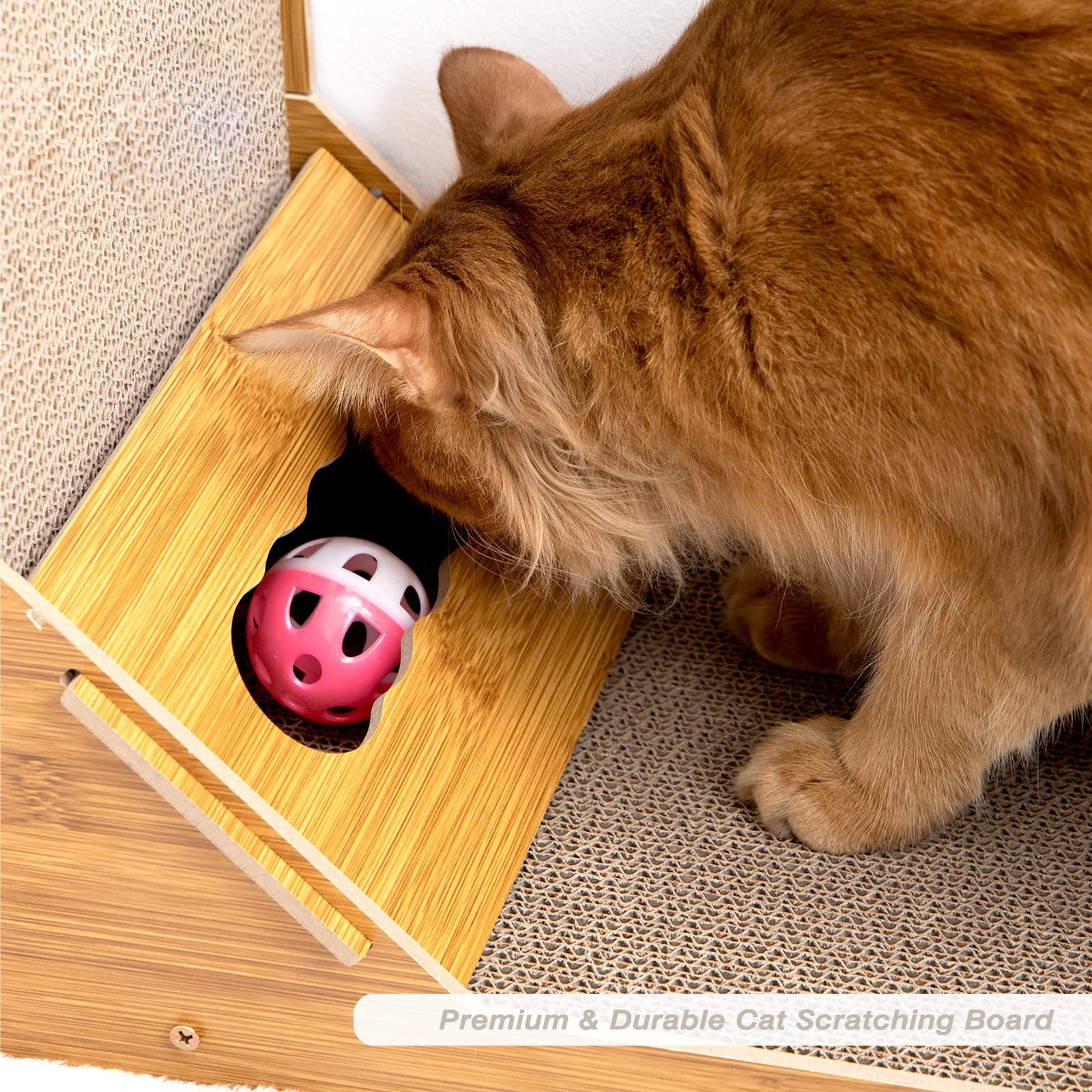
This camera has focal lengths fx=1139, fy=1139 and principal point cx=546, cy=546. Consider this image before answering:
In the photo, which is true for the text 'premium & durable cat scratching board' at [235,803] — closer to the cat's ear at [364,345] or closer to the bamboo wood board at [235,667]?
the bamboo wood board at [235,667]

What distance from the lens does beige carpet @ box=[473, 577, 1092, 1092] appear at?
1.07m

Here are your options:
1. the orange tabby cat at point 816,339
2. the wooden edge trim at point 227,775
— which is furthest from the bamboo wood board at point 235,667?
the orange tabby cat at point 816,339

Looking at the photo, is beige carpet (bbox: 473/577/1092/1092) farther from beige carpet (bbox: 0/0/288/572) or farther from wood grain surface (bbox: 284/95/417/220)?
wood grain surface (bbox: 284/95/417/220)

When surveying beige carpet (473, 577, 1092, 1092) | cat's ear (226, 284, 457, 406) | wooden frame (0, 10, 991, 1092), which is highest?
cat's ear (226, 284, 457, 406)

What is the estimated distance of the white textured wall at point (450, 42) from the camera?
1.34m

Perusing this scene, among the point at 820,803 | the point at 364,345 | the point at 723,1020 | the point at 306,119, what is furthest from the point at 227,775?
the point at 306,119

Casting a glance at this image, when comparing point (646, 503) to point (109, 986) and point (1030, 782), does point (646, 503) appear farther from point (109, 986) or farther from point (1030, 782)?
point (109, 986)

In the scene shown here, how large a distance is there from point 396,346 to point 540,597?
0.44 m

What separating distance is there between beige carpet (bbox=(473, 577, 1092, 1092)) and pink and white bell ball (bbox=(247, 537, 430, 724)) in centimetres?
26

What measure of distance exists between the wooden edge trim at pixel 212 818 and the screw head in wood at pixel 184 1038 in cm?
24

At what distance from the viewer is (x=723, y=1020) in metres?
1.01

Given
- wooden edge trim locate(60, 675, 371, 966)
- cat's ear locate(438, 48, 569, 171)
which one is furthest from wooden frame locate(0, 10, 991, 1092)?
cat's ear locate(438, 48, 569, 171)

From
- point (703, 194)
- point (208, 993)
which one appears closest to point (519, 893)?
point (208, 993)

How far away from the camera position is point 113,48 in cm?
100
